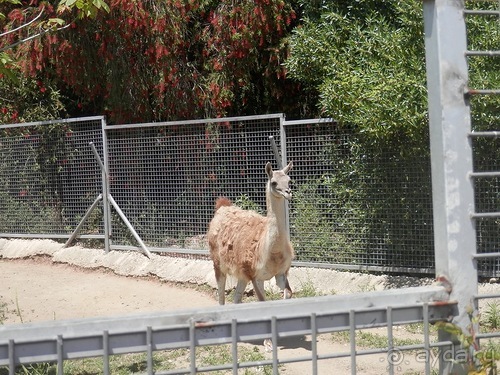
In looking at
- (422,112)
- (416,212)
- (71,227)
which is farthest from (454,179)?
(71,227)

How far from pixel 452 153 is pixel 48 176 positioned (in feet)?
39.4

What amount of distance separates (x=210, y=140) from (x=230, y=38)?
1.79 meters

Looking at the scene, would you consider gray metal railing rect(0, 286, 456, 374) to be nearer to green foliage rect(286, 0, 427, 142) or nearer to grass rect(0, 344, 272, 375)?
grass rect(0, 344, 272, 375)

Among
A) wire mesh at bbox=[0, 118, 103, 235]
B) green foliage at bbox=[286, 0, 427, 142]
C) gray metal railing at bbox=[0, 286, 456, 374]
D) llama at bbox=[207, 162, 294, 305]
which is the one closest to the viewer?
gray metal railing at bbox=[0, 286, 456, 374]

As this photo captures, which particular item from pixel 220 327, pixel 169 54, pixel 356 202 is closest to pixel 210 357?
pixel 356 202

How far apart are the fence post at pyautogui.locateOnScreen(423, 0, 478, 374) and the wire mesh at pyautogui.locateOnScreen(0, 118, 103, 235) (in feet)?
35.7

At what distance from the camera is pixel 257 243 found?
873 cm

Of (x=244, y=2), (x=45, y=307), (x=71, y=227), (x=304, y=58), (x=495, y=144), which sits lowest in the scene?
(x=45, y=307)

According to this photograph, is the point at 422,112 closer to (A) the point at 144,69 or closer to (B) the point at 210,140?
(B) the point at 210,140

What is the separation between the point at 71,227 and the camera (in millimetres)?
14109

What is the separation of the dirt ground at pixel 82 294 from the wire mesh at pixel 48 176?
998 mm

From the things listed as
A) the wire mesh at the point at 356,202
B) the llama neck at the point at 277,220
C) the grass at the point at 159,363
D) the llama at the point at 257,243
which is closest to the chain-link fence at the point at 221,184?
the wire mesh at the point at 356,202

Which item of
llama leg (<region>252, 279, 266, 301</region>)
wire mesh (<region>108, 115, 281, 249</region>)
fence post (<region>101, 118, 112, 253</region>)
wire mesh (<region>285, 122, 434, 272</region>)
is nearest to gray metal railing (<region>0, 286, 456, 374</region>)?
llama leg (<region>252, 279, 266, 301</region>)

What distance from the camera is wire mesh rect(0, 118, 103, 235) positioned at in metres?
13.8
